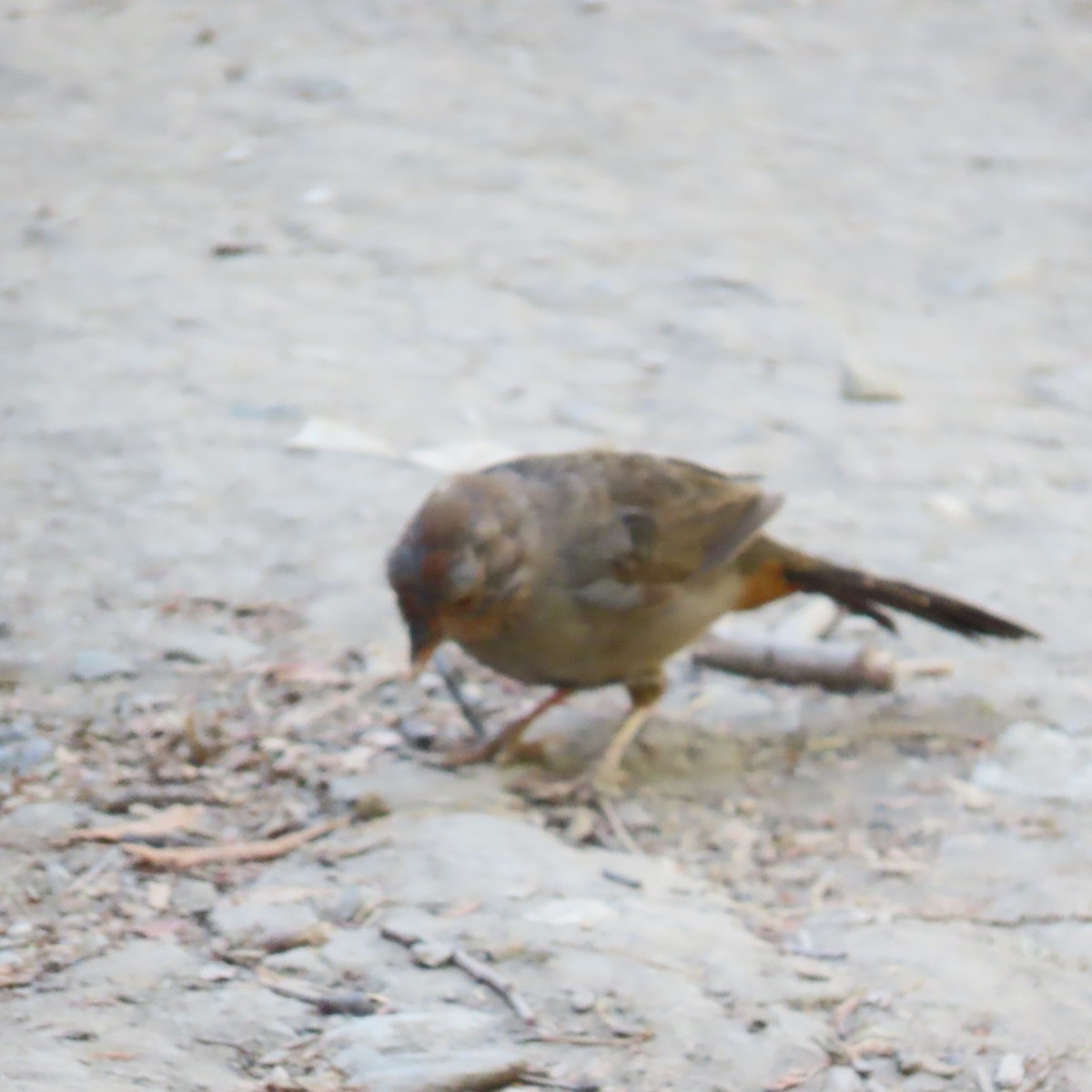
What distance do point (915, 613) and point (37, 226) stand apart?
4574 mm

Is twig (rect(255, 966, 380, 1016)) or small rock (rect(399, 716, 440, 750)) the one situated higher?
twig (rect(255, 966, 380, 1016))

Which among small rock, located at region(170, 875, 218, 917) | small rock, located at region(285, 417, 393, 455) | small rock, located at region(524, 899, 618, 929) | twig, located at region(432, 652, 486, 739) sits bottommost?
twig, located at region(432, 652, 486, 739)

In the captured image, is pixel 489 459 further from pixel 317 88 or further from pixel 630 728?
pixel 317 88

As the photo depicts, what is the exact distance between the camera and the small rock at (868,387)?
6848 mm

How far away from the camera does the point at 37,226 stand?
8.01m

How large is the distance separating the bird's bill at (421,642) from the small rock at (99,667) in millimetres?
900

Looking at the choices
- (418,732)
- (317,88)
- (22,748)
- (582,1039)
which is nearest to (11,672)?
(22,748)

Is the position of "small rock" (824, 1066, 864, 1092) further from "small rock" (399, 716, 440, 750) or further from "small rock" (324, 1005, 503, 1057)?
"small rock" (399, 716, 440, 750)

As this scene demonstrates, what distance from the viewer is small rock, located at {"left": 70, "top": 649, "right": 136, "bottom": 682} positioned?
4789 millimetres

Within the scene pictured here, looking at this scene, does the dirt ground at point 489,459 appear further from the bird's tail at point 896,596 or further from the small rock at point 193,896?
the bird's tail at point 896,596

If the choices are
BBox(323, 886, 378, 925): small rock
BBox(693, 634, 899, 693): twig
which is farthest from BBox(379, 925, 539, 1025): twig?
BBox(693, 634, 899, 693): twig

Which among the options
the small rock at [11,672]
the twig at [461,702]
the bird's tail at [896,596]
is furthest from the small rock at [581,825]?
the small rock at [11,672]

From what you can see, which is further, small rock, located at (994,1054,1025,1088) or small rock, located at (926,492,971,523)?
small rock, located at (926,492,971,523)

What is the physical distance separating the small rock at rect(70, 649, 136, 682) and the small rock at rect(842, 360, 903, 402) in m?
3.09
